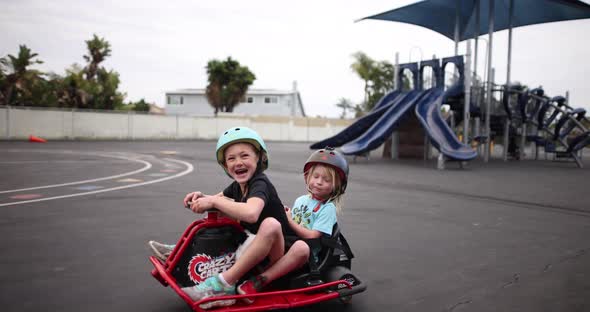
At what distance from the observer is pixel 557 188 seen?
1079 cm

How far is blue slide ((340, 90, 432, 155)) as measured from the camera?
1658cm

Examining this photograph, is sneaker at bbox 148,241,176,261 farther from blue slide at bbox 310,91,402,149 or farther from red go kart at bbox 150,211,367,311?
blue slide at bbox 310,91,402,149

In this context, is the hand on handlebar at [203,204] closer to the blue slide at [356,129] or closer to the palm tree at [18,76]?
the blue slide at [356,129]

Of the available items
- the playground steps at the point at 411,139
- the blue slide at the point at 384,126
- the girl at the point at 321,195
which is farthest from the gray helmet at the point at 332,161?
the playground steps at the point at 411,139

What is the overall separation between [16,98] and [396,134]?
30946 millimetres

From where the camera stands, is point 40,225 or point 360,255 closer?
point 360,255

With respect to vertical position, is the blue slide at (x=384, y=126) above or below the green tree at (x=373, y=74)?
below

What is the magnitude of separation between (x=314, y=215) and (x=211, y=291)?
1.04 meters

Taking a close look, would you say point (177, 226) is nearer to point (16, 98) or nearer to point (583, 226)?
point (583, 226)

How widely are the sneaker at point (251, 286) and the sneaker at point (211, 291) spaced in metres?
0.06

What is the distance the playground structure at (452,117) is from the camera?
656 inches

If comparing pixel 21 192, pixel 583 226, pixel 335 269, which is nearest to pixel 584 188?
pixel 583 226

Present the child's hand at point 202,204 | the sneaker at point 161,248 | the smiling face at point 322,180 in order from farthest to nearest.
Result: the smiling face at point 322,180 → the sneaker at point 161,248 → the child's hand at point 202,204

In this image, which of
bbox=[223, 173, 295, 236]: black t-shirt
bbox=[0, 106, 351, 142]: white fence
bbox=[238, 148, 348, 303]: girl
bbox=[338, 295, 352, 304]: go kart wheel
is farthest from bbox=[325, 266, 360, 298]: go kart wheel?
bbox=[0, 106, 351, 142]: white fence
